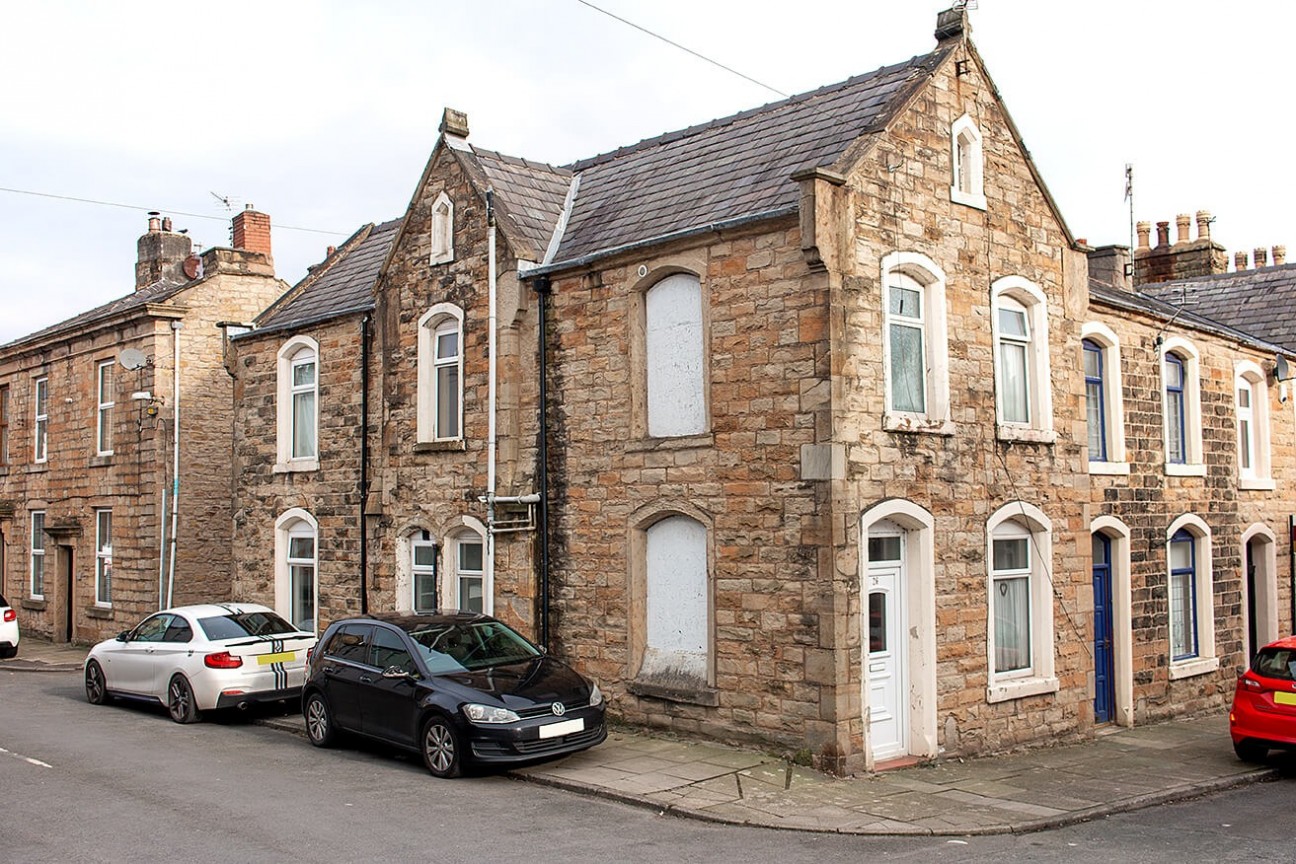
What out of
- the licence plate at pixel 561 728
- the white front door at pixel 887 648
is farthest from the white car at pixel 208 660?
the white front door at pixel 887 648

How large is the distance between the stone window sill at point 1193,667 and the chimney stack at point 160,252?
23.8 meters

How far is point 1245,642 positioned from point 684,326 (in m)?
12.4

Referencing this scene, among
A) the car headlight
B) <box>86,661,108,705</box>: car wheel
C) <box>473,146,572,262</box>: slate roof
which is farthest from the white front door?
<box>86,661,108,705</box>: car wheel

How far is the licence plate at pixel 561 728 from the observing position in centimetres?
1197

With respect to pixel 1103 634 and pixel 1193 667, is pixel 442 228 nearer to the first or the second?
pixel 1103 634

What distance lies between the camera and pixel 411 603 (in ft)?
59.0

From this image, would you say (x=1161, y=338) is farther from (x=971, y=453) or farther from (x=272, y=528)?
(x=272, y=528)

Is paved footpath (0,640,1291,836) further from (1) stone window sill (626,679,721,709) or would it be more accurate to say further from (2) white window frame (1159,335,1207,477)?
(2) white window frame (1159,335,1207,477)

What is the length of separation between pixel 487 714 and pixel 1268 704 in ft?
28.8

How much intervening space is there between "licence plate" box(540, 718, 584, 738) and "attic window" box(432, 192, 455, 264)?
7623 millimetres

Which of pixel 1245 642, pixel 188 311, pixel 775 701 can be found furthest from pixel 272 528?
pixel 1245 642

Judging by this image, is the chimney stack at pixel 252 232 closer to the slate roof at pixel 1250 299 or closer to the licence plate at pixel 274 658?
the licence plate at pixel 274 658

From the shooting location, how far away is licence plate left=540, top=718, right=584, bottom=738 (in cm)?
1197

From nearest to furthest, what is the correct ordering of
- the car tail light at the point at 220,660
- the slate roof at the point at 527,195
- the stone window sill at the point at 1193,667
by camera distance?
the car tail light at the point at 220,660, the slate roof at the point at 527,195, the stone window sill at the point at 1193,667
